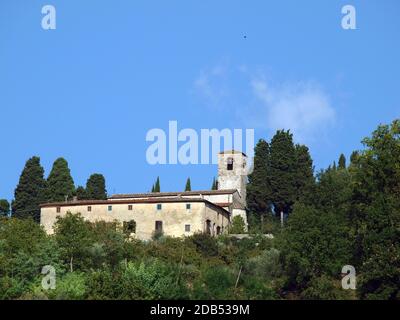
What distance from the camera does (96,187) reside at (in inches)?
2625

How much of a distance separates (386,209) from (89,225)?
2055 cm

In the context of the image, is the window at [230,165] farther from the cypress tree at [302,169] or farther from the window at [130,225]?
the window at [130,225]

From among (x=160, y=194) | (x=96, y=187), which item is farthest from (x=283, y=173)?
(x=96, y=187)

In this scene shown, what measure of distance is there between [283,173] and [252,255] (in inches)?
589

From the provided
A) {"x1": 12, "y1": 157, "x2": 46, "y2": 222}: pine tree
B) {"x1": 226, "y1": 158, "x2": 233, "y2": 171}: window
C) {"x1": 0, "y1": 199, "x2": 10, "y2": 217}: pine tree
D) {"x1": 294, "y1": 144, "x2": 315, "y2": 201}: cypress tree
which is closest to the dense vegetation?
{"x1": 294, "y1": 144, "x2": 315, "y2": 201}: cypress tree

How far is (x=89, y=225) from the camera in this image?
4881 cm

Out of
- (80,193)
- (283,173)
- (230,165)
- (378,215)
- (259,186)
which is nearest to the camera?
(378,215)

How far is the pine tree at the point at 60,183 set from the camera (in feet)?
212

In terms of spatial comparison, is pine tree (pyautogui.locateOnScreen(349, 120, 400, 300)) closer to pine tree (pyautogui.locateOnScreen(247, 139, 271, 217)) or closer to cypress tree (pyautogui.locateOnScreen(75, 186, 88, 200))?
pine tree (pyautogui.locateOnScreen(247, 139, 271, 217))

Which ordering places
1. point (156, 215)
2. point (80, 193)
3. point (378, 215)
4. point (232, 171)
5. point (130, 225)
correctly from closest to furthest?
point (378, 215) → point (156, 215) → point (130, 225) → point (80, 193) → point (232, 171)

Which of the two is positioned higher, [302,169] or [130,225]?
[302,169]

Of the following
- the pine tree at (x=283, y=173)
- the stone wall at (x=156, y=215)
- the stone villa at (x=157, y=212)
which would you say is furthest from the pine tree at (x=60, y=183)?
the pine tree at (x=283, y=173)

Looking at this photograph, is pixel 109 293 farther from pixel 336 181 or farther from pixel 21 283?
pixel 336 181

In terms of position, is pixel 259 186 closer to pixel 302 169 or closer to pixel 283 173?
pixel 283 173
